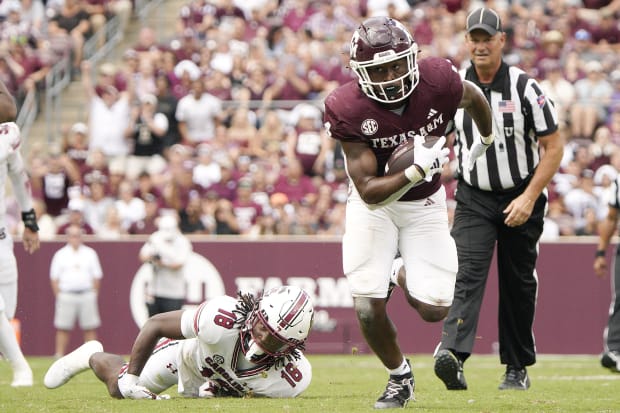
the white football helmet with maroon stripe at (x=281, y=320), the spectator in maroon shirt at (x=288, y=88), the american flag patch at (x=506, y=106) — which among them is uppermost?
the spectator in maroon shirt at (x=288, y=88)

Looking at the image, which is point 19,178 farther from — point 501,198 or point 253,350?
point 501,198

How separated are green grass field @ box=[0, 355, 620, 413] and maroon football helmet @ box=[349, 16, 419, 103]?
1500 mm

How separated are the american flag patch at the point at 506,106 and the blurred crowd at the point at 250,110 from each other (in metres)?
5.57

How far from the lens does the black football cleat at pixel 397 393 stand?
572cm

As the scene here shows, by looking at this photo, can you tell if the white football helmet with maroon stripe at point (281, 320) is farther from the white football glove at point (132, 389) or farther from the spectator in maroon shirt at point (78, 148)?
the spectator in maroon shirt at point (78, 148)

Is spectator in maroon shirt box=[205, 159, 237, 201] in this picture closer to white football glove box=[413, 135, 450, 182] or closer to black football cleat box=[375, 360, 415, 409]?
black football cleat box=[375, 360, 415, 409]

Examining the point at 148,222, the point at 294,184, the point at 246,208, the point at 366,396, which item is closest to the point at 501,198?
the point at 366,396

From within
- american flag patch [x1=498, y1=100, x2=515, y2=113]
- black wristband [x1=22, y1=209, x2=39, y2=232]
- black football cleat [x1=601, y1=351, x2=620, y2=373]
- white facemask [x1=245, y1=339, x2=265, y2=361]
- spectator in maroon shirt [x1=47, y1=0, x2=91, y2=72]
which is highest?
spectator in maroon shirt [x1=47, y1=0, x2=91, y2=72]

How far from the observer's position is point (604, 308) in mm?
11805

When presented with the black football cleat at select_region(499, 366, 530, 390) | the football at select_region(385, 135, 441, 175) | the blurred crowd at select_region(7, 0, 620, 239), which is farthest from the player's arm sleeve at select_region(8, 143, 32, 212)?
the blurred crowd at select_region(7, 0, 620, 239)

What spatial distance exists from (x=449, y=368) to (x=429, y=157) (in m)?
1.69

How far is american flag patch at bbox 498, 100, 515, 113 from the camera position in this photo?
6.92m

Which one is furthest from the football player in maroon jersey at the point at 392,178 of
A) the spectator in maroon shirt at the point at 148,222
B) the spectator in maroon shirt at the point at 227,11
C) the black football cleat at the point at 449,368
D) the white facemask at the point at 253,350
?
the spectator in maroon shirt at the point at 227,11

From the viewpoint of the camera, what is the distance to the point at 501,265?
23.3 ft
